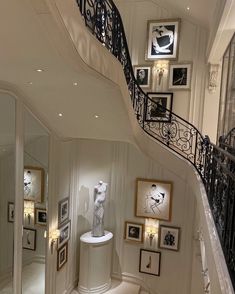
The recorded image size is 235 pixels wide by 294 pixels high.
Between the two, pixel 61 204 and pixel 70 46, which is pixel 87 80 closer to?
pixel 70 46

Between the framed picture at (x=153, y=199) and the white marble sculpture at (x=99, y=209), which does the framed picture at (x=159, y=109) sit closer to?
the framed picture at (x=153, y=199)

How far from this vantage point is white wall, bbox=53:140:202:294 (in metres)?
7.38

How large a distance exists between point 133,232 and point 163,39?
5.55m

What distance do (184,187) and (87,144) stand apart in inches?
118

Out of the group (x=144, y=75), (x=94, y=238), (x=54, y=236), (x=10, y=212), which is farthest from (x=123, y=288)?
(x=144, y=75)

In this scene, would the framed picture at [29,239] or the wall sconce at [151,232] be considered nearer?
the framed picture at [29,239]

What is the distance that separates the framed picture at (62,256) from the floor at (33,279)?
508mm

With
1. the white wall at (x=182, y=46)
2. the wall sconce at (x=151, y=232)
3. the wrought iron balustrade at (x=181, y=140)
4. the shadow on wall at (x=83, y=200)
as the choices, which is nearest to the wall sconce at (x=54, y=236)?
the shadow on wall at (x=83, y=200)

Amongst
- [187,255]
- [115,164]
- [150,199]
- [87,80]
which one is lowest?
[187,255]

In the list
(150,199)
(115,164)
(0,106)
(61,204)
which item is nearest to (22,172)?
(0,106)

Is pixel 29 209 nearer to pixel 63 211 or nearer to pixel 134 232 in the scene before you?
pixel 63 211

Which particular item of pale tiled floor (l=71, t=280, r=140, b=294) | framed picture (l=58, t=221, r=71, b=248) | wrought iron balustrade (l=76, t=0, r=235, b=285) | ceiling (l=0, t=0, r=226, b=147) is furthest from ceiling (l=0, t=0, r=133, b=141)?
pale tiled floor (l=71, t=280, r=140, b=294)

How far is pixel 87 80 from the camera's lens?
11.5 ft

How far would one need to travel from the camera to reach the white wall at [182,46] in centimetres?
729
